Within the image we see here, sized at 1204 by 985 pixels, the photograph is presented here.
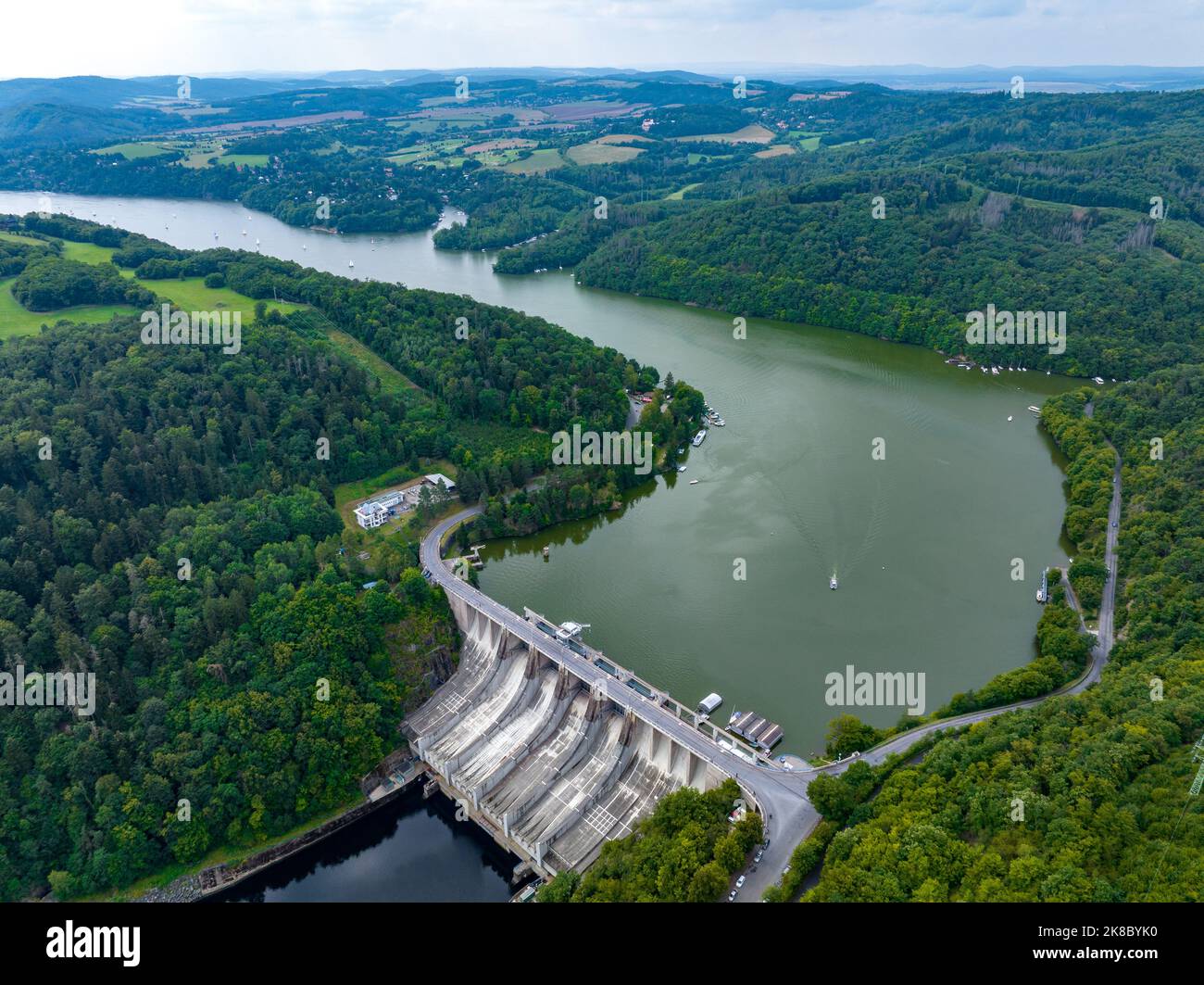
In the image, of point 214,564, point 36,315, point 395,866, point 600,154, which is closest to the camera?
point 395,866

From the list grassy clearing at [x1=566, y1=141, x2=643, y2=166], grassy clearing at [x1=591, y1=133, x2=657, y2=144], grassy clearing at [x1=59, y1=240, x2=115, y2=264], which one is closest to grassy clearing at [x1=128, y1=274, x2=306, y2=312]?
grassy clearing at [x1=59, y1=240, x2=115, y2=264]

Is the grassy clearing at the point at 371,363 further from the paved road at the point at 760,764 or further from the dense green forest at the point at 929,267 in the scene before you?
the dense green forest at the point at 929,267

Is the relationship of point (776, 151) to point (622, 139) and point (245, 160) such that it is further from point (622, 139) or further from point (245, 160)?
point (245, 160)

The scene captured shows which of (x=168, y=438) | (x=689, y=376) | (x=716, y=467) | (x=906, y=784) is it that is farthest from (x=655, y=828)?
(x=689, y=376)

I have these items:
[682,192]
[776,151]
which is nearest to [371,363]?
[682,192]

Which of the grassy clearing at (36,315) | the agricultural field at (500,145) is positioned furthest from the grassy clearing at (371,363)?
the agricultural field at (500,145)

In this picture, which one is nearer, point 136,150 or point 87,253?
A: point 87,253

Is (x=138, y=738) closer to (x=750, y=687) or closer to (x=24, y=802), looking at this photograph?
(x=24, y=802)

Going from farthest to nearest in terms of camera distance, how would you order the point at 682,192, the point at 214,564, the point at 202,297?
the point at 682,192, the point at 202,297, the point at 214,564
